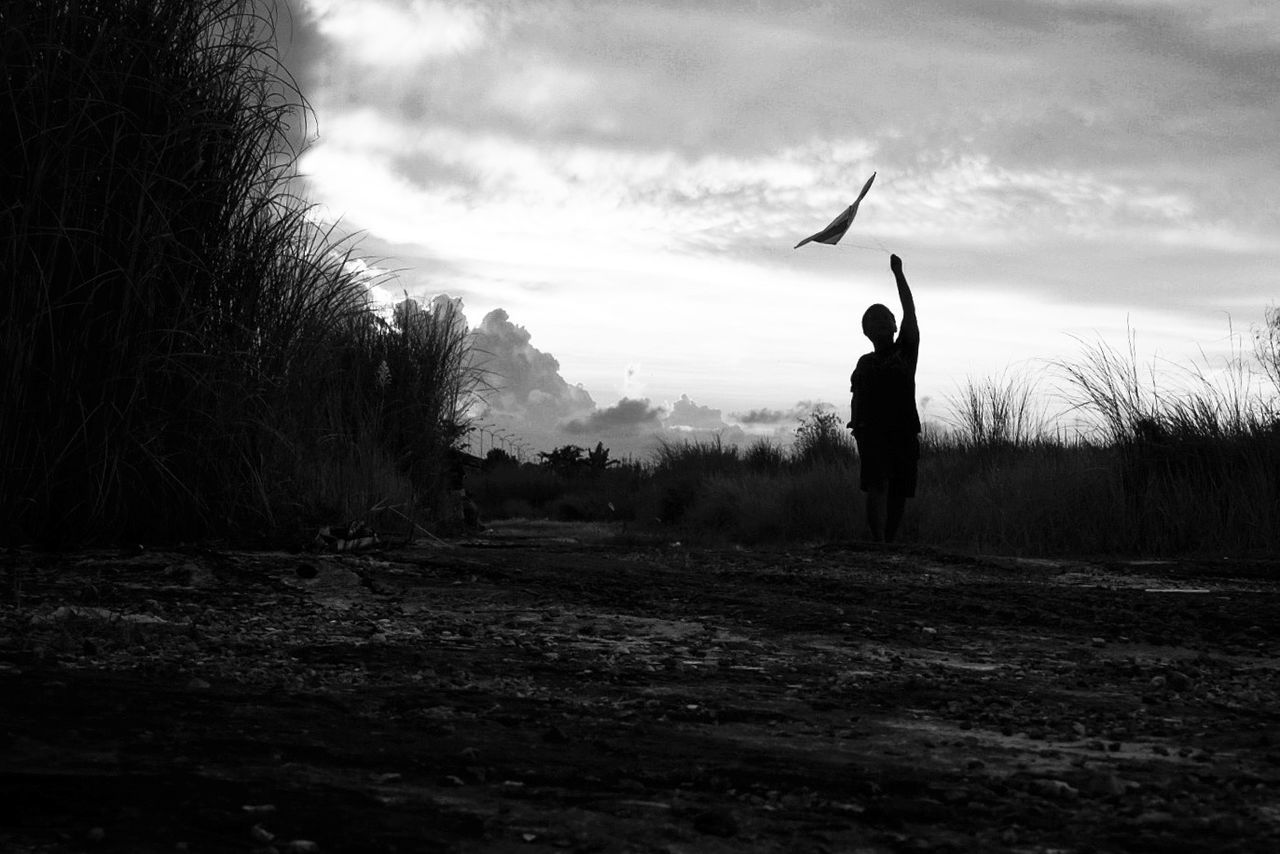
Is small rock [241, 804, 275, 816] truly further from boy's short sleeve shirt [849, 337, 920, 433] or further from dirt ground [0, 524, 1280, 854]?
boy's short sleeve shirt [849, 337, 920, 433]

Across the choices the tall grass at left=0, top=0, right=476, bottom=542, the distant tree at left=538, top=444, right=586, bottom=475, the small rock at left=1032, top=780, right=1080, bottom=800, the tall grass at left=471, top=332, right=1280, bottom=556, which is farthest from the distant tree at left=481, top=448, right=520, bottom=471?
the small rock at left=1032, top=780, right=1080, bottom=800

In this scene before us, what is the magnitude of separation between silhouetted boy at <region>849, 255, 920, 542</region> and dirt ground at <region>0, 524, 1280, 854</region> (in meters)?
3.01

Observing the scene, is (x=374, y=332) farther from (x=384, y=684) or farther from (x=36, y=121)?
(x=384, y=684)

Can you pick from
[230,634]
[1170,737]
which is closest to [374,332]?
[230,634]

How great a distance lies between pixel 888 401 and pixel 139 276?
15.9ft

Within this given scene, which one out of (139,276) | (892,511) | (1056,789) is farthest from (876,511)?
(1056,789)

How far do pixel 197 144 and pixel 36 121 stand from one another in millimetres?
618

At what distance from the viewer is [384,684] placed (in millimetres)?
2871

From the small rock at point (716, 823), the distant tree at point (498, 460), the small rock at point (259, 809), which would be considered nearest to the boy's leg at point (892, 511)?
the small rock at point (716, 823)

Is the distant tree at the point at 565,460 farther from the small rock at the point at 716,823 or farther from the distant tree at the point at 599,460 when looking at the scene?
the small rock at the point at 716,823

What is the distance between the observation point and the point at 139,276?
15.8 ft

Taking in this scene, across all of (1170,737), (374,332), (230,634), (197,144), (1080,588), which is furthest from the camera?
(374,332)

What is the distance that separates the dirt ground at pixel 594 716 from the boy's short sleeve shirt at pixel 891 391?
3027 mm

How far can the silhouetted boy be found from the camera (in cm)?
804
